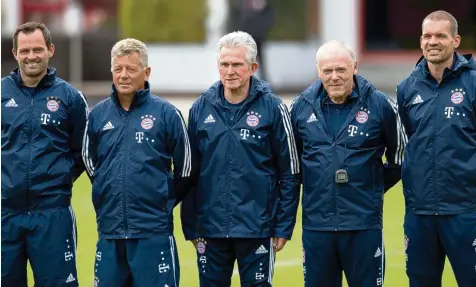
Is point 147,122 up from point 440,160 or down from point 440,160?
up

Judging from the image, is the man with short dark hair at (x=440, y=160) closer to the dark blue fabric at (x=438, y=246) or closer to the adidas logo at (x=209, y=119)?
the dark blue fabric at (x=438, y=246)

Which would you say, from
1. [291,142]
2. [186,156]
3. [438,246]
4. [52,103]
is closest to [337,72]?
[291,142]

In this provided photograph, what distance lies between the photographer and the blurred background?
25.2m

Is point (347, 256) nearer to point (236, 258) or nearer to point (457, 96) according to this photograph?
point (236, 258)

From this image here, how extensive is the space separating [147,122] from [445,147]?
6.48ft

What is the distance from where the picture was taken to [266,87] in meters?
8.07

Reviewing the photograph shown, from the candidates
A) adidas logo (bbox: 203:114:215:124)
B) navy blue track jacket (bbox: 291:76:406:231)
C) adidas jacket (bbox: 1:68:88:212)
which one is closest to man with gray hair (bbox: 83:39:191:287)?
adidas logo (bbox: 203:114:215:124)

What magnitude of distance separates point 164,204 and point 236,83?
912mm

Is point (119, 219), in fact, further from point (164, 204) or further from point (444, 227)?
point (444, 227)

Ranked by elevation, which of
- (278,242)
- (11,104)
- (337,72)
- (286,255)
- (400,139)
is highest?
(337,72)

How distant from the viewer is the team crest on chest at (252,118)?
791 centimetres

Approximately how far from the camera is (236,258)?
8.06 meters

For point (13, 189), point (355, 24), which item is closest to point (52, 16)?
point (355, 24)

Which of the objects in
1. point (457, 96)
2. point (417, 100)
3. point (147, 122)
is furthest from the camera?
point (417, 100)
